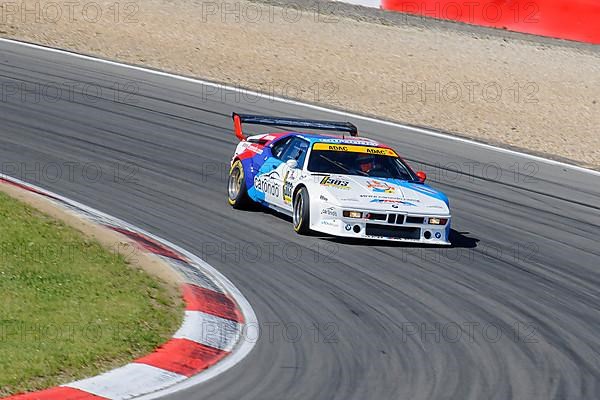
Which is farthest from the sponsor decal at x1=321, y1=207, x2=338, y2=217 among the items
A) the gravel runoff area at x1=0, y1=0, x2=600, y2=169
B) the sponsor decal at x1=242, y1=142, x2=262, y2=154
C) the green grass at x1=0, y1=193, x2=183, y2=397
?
the gravel runoff area at x1=0, y1=0, x2=600, y2=169

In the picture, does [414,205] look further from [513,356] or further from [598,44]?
[598,44]

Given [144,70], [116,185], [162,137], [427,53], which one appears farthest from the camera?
[427,53]

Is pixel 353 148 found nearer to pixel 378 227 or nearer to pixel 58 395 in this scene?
pixel 378 227

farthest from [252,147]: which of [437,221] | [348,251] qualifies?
[437,221]

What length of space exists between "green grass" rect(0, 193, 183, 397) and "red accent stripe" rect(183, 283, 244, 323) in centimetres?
16

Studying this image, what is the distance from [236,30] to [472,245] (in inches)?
502

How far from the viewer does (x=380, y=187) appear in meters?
12.3

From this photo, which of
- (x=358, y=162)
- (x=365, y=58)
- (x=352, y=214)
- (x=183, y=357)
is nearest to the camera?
(x=183, y=357)

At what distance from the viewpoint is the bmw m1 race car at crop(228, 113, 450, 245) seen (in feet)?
38.9

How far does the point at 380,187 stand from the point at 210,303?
12.4 ft

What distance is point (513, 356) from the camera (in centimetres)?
845

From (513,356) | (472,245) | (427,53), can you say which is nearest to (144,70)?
(427,53)

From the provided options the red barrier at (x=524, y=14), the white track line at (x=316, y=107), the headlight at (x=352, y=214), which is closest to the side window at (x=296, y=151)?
the headlight at (x=352, y=214)

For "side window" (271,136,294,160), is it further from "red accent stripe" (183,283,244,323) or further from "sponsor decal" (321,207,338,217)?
"red accent stripe" (183,283,244,323)
